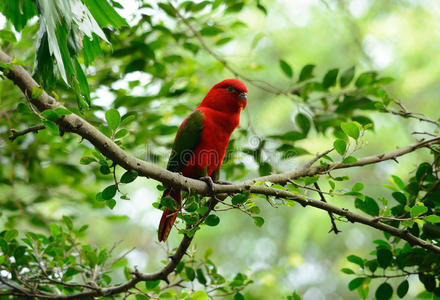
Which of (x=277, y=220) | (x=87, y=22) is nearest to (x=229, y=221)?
(x=277, y=220)

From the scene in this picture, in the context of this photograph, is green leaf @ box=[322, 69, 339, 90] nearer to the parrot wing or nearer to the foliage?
the foliage

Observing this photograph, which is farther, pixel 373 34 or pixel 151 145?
pixel 373 34

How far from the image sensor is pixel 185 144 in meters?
2.72

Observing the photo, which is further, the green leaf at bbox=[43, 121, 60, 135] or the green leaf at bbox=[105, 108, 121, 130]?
the green leaf at bbox=[105, 108, 121, 130]

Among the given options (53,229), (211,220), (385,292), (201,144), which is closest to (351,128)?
(211,220)

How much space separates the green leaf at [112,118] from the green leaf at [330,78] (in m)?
1.66

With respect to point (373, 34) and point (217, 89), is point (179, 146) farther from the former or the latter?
point (373, 34)

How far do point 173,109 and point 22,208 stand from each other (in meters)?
1.36

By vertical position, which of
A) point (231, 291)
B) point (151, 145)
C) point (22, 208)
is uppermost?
point (151, 145)

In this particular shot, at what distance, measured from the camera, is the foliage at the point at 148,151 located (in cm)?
160

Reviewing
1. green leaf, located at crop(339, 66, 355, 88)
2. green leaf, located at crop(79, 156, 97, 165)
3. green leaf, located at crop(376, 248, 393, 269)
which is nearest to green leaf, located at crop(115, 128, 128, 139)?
green leaf, located at crop(79, 156, 97, 165)

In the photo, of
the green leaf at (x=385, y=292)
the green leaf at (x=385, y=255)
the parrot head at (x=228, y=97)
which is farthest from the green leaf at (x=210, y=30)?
the green leaf at (x=385, y=292)

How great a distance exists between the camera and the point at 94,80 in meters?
2.98

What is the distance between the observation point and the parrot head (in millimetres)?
2969
